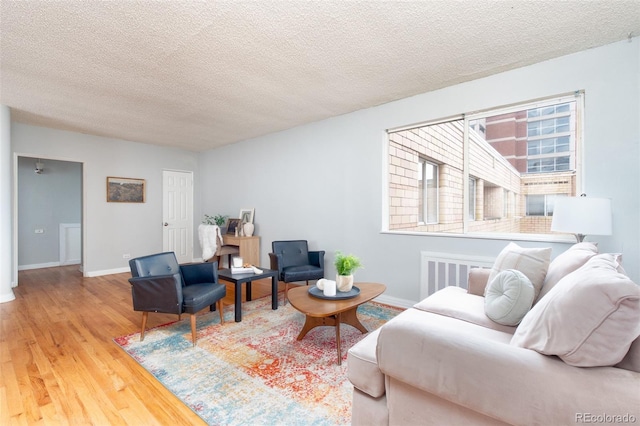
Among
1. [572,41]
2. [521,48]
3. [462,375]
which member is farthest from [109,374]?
[572,41]

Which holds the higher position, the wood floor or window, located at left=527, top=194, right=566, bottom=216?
window, located at left=527, top=194, right=566, bottom=216

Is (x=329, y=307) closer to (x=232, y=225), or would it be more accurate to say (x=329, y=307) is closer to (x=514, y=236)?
(x=514, y=236)

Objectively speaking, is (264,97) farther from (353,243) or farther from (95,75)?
(353,243)

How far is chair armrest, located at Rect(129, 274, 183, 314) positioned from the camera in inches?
98.2

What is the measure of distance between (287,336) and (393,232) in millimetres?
1759

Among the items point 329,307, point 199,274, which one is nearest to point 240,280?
point 199,274

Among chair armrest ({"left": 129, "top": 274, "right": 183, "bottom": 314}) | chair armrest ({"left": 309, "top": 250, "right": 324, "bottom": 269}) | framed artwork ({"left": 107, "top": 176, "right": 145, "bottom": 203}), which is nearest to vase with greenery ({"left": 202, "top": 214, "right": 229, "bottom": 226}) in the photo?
framed artwork ({"left": 107, "top": 176, "right": 145, "bottom": 203})

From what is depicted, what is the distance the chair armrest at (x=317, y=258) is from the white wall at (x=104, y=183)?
374 centimetres

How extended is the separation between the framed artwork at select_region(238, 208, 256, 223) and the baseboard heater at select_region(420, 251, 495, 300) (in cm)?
316

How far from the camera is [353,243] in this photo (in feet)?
13.1

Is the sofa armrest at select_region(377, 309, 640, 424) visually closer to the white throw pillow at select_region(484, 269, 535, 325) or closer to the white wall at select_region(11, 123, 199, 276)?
the white throw pillow at select_region(484, 269, 535, 325)

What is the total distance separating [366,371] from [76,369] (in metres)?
2.16

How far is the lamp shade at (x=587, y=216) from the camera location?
2.13 meters

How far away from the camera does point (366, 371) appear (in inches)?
54.4
